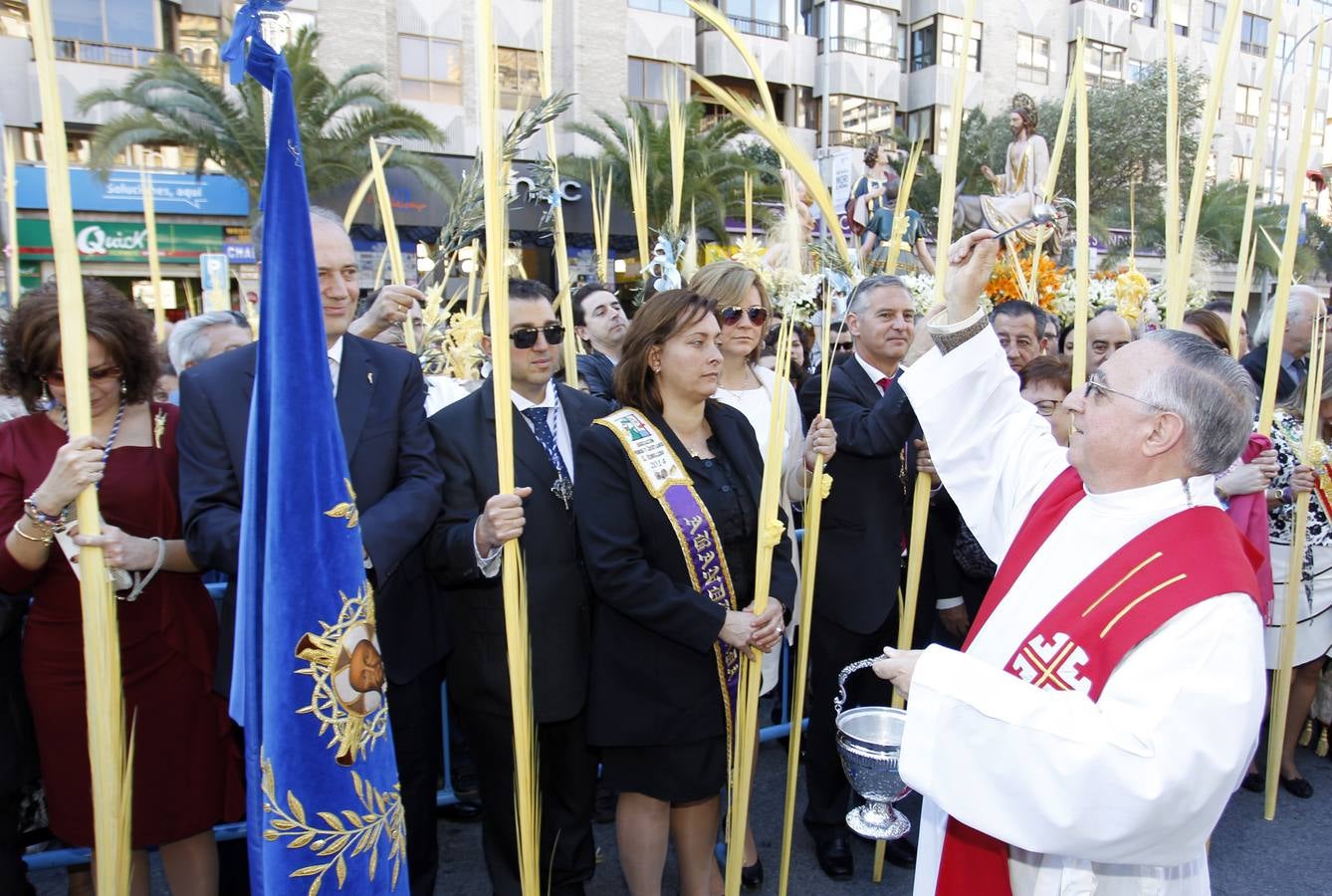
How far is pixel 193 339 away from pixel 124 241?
55.7ft

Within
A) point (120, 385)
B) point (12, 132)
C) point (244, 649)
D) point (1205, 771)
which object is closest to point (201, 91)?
point (12, 132)

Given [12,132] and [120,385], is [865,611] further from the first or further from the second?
[12,132]

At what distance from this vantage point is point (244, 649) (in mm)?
1689

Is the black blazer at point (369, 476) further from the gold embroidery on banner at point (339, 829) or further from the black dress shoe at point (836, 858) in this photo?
the black dress shoe at point (836, 858)

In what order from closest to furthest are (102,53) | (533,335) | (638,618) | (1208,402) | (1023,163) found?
1. (1208,402)
2. (638,618)
3. (533,335)
4. (1023,163)
5. (102,53)

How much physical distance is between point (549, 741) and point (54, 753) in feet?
4.06

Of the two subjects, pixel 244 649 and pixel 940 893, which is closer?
pixel 244 649

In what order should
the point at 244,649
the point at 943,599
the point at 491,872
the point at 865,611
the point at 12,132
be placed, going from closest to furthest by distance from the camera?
1. the point at 244,649
2. the point at 491,872
3. the point at 865,611
4. the point at 943,599
5. the point at 12,132

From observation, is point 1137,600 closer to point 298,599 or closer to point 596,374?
point 298,599

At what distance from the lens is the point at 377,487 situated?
233 cm

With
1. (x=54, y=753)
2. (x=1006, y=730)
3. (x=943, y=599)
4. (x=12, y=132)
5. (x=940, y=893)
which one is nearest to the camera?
(x=1006, y=730)

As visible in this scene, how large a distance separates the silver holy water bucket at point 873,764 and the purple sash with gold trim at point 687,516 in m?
0.35

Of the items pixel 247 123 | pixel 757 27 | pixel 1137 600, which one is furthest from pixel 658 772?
pixel 757 27

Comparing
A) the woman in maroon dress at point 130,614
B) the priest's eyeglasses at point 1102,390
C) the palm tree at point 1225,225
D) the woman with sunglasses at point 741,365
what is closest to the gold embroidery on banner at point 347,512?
the woman in maroon dress at point 130,614
